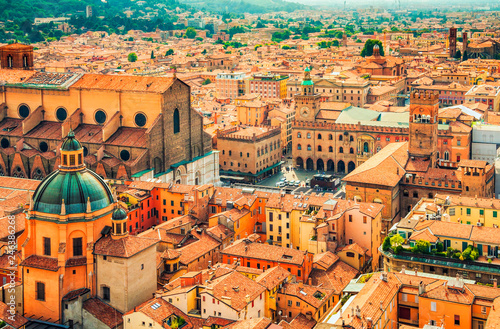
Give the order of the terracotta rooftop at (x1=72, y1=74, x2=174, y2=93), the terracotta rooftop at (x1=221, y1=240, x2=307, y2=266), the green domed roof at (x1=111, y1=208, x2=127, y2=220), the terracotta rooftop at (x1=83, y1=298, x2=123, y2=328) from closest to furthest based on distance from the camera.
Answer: the terracotta rooftop at (x1=83, y1=298, x2=123, y2=328), the green domed roof at (x1=111, y1=208, x2=127, y2=220), the terracotta rooftop at (x1=221, y1=240, x2=307, y2=266), the terracotta rooftop at (x1=72, y1=74, x2=174, y2=93)

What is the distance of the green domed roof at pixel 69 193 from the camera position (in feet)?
145

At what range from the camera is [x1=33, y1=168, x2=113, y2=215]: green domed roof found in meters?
44.1

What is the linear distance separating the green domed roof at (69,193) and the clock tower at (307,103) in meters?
49.3

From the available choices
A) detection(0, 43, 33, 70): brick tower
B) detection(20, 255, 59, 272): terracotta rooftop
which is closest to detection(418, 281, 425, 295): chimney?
detection(20, 255, 59, 272): terracotta rooftop

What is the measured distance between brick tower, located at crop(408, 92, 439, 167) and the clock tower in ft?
73.9

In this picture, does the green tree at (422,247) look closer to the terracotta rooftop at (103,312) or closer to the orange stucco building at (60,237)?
the terracotta rooftop at (103,312)

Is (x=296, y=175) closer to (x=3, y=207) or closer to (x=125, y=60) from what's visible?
(x=3, y=207)

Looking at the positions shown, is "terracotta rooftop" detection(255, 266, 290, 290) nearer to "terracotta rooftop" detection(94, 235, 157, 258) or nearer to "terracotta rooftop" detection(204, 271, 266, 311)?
"terracotta rooftop" detection(204, 271, 266, 311)

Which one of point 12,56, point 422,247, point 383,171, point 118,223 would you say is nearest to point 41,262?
point 118,223

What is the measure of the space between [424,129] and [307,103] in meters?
25.2

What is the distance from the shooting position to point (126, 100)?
72688 millimetres

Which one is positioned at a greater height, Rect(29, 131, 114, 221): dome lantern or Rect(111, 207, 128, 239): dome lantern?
Rect(29, 131, 114, 221): dome lantern

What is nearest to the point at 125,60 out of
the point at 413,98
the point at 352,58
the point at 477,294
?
the point at 352,58

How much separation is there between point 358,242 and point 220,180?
31.8 m
